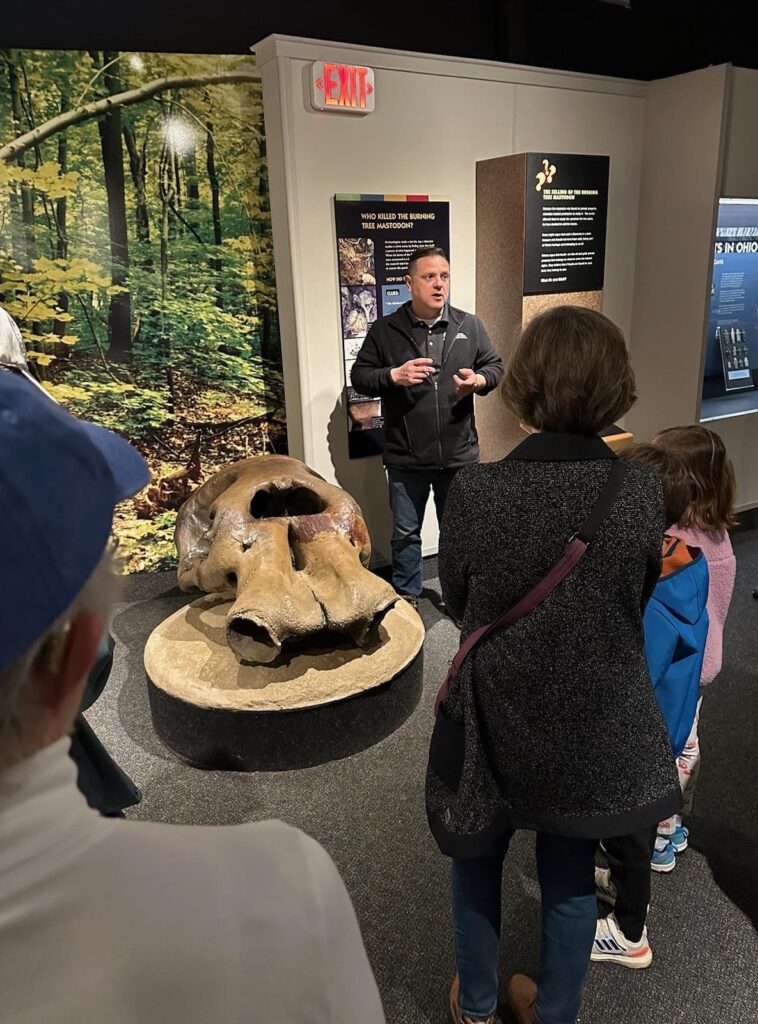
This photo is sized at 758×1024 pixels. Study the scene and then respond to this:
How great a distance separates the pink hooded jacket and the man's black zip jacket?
1920 millimetres

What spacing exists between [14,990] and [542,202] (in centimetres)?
466

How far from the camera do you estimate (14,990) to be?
52 centimetres

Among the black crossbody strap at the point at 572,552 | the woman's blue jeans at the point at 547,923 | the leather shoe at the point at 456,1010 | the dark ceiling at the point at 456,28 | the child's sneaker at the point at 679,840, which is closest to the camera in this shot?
the black crossbody strap at the point at 572,552

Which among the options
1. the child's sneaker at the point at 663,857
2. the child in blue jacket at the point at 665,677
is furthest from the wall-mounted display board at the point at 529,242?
the child's sneaker at the point at 663,857

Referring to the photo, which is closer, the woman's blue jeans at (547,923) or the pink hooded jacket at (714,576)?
the woman's blue jeans at (547,923)

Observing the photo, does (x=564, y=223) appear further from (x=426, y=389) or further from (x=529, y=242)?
(x=426, y=389)

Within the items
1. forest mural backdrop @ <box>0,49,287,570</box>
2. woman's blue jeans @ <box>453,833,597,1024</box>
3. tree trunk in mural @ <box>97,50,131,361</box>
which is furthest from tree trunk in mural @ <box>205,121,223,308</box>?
woman's blue jeans @ <box>453,833,597,1024</box>

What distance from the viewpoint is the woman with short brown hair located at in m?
1.48

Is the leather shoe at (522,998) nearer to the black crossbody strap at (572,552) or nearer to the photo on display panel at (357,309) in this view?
the black crossbody strap at (572,552)

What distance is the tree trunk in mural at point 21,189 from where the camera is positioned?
420 cm

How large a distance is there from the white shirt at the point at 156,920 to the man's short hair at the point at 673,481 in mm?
1852

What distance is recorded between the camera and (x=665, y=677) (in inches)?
77.9

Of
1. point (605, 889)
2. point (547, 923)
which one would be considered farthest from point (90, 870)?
point (605, 889)

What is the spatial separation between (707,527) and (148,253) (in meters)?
3.69
